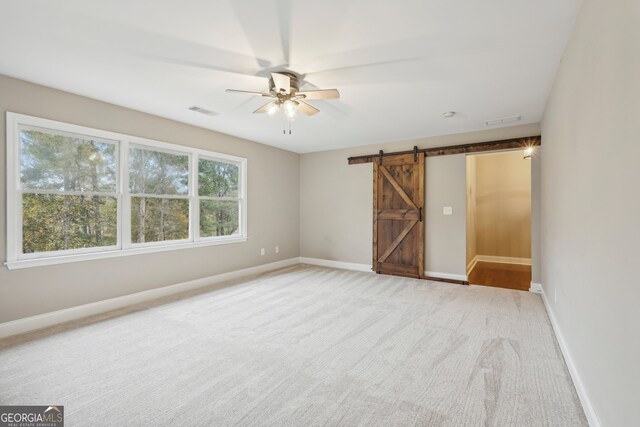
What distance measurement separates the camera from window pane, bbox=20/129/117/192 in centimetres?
314

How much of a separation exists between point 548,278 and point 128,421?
4387 mm

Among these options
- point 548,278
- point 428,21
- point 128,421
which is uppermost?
point 428,21

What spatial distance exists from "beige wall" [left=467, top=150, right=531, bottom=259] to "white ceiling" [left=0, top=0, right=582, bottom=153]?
3.23 metres

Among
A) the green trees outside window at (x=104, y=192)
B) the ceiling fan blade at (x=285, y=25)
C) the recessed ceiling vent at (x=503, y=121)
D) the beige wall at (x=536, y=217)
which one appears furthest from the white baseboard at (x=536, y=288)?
the green trees outside window at (x=104, y=192)

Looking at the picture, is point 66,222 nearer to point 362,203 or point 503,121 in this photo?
point 362,203

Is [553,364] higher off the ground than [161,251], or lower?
lower

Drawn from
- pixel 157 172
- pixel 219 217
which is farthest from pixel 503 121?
pixel 157 172

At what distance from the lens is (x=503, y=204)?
690cm

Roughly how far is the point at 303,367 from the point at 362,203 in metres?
4.14

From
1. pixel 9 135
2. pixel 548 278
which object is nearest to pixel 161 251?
pixel 9 135

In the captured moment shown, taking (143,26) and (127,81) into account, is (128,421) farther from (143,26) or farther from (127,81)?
(127,81)

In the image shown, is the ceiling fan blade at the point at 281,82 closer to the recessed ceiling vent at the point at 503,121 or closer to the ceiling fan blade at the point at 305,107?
the ceiling fan blade at the point at 305,107

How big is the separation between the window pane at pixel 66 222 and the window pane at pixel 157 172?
43cm

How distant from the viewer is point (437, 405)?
191 centimetres
